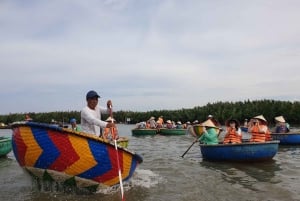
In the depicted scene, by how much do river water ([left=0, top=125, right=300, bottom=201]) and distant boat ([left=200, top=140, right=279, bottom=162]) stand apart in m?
0.21

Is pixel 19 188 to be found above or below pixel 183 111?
below

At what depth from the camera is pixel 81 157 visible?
23.3ft

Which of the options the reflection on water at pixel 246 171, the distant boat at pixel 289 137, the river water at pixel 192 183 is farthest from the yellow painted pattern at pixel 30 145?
the distant boat at pixel 289 137

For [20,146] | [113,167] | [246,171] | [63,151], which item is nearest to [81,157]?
[63,151]

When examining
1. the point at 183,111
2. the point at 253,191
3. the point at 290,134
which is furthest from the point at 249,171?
the point at 183,111

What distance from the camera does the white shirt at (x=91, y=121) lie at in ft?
24.6

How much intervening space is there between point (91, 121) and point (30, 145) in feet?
4.01

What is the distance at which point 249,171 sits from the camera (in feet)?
36.5

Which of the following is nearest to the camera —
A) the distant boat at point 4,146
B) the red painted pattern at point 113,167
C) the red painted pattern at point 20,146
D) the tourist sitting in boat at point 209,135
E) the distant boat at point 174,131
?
the red painted pattern at point 20,146

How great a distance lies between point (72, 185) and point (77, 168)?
52 centimetres

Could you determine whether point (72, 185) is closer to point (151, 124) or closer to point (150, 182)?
point (150, 182)

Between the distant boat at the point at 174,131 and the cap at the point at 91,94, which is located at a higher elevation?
the cap at the point at 91,94

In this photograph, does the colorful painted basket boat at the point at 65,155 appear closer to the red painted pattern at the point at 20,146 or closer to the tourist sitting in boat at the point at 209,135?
the red painted pattern at the point at 20,146

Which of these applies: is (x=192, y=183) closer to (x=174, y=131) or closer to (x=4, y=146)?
(x=4, y=146)
